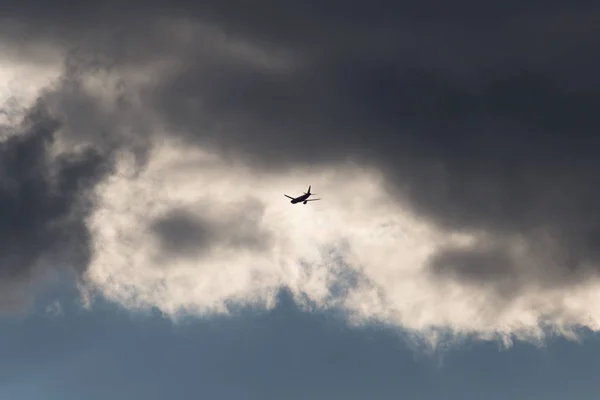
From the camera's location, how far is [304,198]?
156 feet

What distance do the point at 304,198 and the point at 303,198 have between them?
740 mm

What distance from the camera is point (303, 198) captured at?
4716 cm

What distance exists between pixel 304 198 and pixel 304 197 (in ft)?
5.04

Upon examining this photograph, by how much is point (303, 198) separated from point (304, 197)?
1250mm

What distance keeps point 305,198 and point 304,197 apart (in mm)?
2036

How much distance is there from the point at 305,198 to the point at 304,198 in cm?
73

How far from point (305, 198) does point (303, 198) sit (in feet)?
4.82

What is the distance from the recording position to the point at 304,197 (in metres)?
46.2
